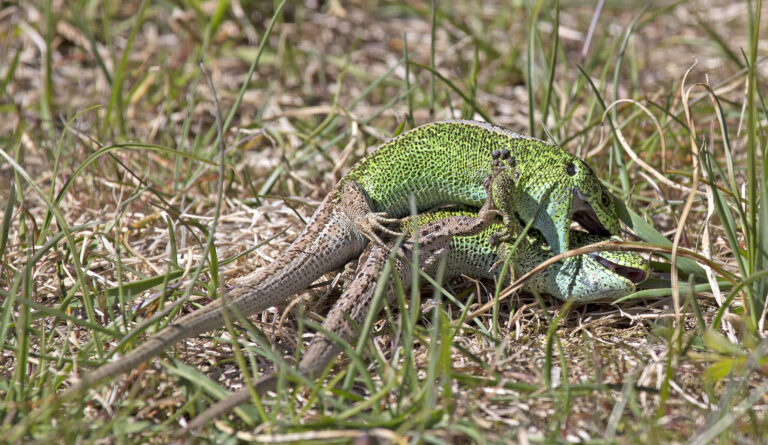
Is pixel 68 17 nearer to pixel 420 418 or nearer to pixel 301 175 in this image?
pixel 301 175

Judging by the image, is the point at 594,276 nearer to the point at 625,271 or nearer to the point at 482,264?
the point at 625,271

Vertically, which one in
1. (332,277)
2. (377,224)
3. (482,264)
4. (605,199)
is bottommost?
(332,277)

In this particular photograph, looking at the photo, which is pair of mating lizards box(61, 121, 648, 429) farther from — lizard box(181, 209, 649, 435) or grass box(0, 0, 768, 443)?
grass box(0, 0, 768, 443)

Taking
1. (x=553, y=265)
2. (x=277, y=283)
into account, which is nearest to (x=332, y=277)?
(x=277, y=283)

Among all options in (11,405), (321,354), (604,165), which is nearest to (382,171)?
(321,354)

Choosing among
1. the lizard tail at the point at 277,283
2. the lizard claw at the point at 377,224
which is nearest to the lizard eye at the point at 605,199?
the lizard claw at the point at 377,224

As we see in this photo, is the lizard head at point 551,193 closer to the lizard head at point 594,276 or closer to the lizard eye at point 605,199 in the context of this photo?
the lizard eye at point 605,199

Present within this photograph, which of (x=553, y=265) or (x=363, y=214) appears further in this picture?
(x=363, y=214)
